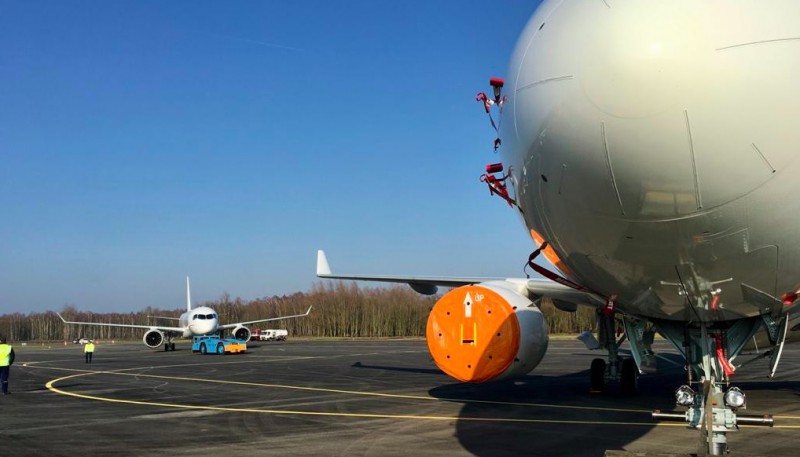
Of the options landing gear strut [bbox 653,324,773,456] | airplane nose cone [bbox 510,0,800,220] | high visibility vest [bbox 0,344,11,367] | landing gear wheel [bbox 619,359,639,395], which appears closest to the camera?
airplane nose cone [bbox 510,0,800,220]

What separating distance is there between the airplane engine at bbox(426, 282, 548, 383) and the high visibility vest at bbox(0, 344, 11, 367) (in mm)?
13397

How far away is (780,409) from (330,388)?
9.46m

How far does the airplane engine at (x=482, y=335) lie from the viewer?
7270 mm

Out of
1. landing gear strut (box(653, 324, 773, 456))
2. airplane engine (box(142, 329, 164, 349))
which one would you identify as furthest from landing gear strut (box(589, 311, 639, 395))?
airplane engine (box(142, 329, 164, 349))

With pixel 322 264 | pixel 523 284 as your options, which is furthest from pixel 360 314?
pixel 523 284

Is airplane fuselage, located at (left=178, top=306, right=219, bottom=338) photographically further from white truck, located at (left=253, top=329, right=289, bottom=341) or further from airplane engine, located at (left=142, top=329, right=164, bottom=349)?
white truck, located at (left=253, top=329, right=289, bottom=341)

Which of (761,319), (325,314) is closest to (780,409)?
(761,319)

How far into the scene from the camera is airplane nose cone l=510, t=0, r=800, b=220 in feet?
10.6

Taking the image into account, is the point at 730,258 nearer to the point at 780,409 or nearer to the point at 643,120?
the point at 643,120

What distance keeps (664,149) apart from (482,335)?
4.47 m

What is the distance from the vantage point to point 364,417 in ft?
37.6

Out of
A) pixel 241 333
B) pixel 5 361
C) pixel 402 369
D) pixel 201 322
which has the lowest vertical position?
pixel 402 369

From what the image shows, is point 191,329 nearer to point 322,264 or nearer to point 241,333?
point 241,333

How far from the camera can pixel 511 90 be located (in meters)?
4.13
